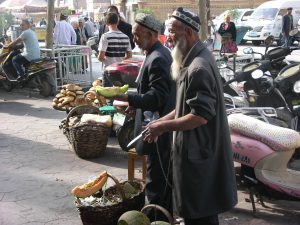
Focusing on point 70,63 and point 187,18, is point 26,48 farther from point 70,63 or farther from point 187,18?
point 187,18

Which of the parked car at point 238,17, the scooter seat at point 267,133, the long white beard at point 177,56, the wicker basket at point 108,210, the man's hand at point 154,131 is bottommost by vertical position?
the wicker basket at point 108,210

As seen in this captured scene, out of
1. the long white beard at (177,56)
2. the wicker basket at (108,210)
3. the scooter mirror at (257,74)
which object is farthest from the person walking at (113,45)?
the long white beard at (177,56)

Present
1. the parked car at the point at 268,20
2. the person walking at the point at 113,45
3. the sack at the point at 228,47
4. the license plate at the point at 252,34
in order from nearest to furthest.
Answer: the person walking at the point at 113,45 → the sack at the point at 228,47 → the parked car at the point at 268,20 → the license plate at the point at 252,34

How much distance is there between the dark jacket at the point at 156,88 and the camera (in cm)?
342

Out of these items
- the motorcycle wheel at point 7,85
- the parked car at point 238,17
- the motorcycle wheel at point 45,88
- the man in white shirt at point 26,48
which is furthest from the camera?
the parked car at point 238,17

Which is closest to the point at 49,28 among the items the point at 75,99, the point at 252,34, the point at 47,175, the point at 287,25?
the point at 75,99

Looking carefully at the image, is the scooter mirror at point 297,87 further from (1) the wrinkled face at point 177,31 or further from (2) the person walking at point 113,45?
(2) the person walking at point 113,45

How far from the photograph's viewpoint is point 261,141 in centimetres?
415

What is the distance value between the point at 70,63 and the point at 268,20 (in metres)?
15.6

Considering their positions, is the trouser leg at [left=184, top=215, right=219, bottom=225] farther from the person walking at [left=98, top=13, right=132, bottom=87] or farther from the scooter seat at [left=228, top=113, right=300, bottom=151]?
the person walking at [left=98, top=13, right=132, bottom=87]

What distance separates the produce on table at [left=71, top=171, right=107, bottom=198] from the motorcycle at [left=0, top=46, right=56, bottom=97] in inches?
269

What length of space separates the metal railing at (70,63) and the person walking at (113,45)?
3.04 m

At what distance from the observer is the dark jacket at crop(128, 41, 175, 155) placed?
342 cm

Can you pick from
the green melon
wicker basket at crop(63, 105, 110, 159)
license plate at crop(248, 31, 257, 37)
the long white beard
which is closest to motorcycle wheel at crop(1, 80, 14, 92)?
wicker basket at crop(63, 105, 110, 159)
